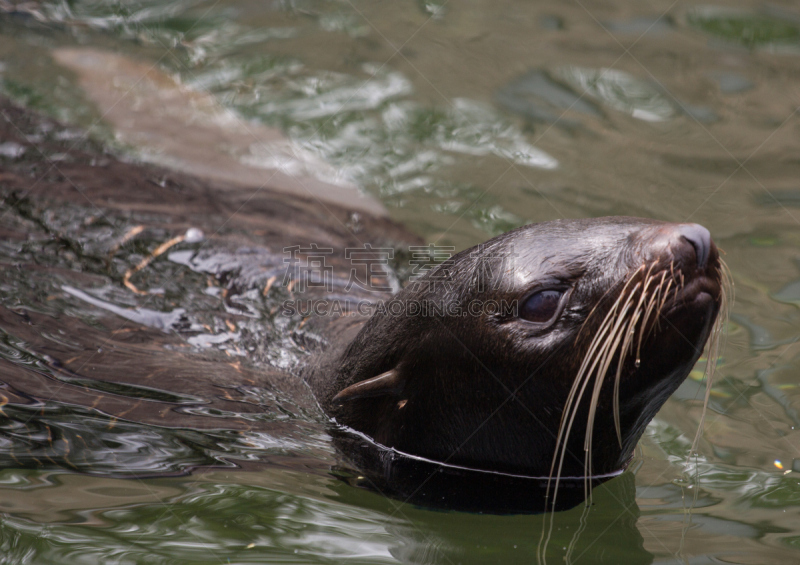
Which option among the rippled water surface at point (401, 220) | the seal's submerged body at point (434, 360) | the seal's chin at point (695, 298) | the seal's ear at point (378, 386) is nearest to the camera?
the seal's chin at point (695, 298)

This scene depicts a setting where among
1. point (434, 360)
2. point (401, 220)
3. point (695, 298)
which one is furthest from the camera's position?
point (401, 220)

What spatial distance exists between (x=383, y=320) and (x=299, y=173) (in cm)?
362

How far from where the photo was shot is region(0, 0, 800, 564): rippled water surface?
11.2 ft

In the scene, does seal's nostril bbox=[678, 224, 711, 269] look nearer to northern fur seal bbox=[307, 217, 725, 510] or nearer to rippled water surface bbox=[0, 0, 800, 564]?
northern fur seal bbox=[307, 217, 725, 510]

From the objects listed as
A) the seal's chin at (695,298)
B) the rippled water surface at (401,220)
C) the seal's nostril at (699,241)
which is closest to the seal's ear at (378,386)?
the rippled water surface at (401,220)

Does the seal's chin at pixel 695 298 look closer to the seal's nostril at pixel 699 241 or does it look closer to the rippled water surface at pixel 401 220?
the seal's nostril at pixel 699 241

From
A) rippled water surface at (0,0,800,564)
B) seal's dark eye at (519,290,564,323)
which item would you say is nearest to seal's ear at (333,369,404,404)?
rippled water surface at (0,0,800,564)

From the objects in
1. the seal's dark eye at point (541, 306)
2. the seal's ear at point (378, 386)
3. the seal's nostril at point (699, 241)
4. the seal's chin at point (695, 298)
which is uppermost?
the seal's nostril at point (699, 241)

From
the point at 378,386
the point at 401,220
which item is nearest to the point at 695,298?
the point at 378,386

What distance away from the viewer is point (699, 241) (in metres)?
3.09

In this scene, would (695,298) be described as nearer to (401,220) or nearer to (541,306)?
(541,306)

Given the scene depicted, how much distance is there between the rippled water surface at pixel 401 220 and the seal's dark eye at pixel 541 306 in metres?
0.89

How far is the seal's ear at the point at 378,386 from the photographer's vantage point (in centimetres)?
365

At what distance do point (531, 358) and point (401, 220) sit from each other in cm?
354
